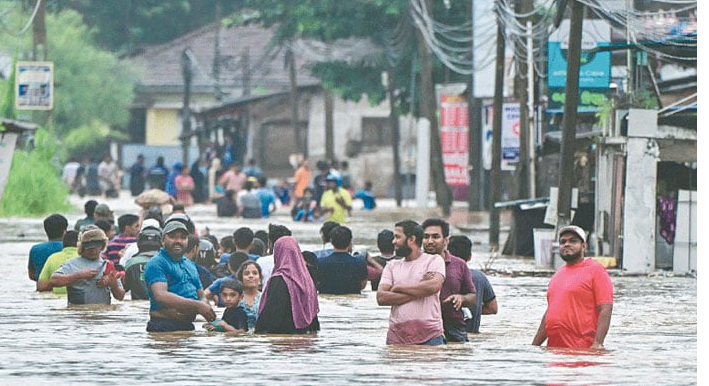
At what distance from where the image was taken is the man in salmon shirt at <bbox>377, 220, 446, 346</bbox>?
15.3m

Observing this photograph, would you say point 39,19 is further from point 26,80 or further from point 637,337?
point 637,337

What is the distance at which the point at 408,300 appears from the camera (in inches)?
607

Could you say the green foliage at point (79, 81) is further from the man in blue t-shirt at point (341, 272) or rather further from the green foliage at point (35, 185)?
the man in blue t-shirt at point (341, 272)

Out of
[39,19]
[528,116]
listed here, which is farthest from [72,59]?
[528,116]

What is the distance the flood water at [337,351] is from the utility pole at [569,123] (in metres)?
5.70

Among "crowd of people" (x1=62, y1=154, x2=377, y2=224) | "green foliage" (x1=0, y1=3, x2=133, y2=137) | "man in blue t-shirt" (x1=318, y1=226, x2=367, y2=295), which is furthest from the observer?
"green foliage" (x1=0, y1=3, x2=133, y2=137)

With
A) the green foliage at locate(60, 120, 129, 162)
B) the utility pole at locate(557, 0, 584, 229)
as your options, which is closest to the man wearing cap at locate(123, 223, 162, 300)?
the utility pole at locate(557, 0, 584, 229)

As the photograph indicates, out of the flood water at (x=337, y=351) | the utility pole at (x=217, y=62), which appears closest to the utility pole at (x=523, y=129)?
the flood water at (x=337, y=351)

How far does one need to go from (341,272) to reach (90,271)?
13.4ft

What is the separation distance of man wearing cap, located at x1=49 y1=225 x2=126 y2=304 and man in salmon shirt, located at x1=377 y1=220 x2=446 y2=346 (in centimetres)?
498

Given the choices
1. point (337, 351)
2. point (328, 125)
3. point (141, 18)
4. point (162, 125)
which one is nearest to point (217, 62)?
point (162, 125)

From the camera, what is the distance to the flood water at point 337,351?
47.0ft

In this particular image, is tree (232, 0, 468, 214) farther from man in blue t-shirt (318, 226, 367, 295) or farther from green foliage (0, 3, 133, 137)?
man in blue t-shirt (318, 226, 367, 295)

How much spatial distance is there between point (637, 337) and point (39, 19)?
41281 millimetres
